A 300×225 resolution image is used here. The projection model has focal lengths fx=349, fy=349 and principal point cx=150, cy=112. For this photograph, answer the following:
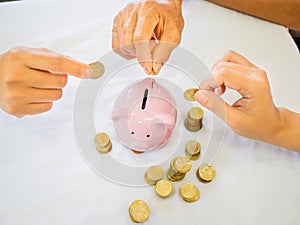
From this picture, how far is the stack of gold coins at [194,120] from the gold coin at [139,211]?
0.56 feet

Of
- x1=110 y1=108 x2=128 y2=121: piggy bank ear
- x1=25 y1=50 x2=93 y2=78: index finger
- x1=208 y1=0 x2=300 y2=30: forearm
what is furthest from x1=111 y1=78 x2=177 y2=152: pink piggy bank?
x1=208 y1=0 x2=300 y2=30: forearm

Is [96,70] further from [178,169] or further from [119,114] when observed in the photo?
[178,169]

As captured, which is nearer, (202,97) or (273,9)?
(202,97)

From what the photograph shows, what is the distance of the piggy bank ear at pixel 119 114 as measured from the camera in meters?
0.60

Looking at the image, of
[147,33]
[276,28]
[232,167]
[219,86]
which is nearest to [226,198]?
[232,167]

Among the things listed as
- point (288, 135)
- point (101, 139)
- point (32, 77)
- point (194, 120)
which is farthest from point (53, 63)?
point (288, 135)

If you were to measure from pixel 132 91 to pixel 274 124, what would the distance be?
Answer: 252 millimetres

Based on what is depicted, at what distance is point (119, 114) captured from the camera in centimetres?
61

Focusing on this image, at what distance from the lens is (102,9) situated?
82 centimetres

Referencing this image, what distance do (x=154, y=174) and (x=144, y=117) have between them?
0.10 metres

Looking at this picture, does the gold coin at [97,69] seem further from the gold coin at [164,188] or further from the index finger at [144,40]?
the gold coin at [164,188]

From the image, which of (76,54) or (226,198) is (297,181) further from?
(76,54)

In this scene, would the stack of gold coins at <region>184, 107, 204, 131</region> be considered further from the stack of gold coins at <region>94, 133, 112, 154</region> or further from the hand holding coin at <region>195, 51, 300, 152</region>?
the stack of gold coins at <region>94, 133, 112, 154</region>

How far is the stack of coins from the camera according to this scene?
0.59 meters
